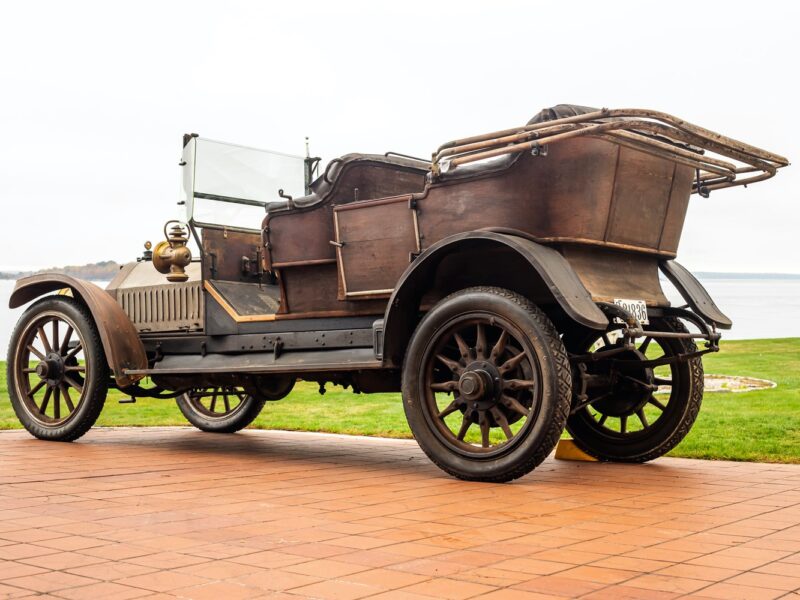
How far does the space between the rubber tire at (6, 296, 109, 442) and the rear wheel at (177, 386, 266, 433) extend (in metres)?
1.12

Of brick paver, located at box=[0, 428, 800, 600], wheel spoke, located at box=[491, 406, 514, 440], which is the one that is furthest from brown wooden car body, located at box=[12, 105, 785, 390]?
brick paver, located at box=[0, 428, 800, 600]

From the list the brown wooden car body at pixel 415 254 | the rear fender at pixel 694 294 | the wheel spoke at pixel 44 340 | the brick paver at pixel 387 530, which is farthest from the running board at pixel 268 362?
the rear fender at pixel 694 294

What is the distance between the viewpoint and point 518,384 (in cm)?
564

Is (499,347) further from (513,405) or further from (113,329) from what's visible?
(113,329)

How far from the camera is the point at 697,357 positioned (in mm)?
6574

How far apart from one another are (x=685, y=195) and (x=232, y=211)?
3678 mm

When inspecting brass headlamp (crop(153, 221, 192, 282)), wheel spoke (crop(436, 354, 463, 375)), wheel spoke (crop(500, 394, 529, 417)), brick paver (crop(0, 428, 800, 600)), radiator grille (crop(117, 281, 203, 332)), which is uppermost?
brass headlamp (crop(153, 221, 192, 282))

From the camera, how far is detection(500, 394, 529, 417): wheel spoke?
18.4 ft

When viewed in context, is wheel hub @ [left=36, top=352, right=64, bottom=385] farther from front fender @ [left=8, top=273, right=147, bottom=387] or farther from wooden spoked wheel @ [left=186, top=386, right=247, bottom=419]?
wooden spoked wheel @ [left=186, top=386, right=247, bottom=419]

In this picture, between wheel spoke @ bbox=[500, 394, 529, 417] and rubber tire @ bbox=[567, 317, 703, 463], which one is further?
rubber tire @ bbox=[567, 317, 703, 463]

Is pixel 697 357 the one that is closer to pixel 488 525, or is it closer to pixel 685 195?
pixel 685 195

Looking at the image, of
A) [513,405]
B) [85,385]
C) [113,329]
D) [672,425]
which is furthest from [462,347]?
[85,385]

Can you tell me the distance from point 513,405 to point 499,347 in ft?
1.11

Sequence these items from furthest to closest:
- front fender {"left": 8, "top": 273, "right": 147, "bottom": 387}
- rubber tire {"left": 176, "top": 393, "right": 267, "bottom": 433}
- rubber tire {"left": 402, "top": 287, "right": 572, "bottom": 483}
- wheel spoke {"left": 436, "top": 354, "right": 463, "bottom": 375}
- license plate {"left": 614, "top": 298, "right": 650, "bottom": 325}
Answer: rubber tire {"left": 176, "top": 393, "right": 267, "bottom": 433}, front fender {"left": 8, "top": 273, "right": 147, "bottom": 387}, wheel spoke {"left": 436, "top": 354, "right": 463, "bottom": 375}, license plate {"left": 614, "top": 298, "right": 650, "bottom": 325}, rubber tire {"left": 402, "top": 287, "right": 572, "bottom": 483}
